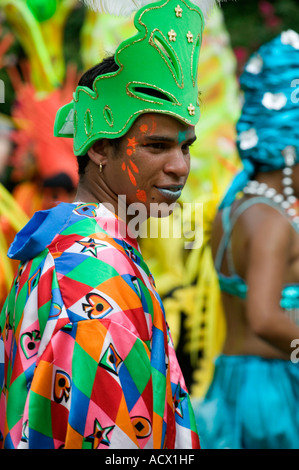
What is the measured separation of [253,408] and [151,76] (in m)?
1.51

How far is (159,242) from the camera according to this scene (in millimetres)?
4316

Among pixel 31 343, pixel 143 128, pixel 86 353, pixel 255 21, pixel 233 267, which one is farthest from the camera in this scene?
pixel 255 21

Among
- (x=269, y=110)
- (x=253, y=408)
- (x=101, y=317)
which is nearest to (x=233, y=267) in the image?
(x=253, y=408)

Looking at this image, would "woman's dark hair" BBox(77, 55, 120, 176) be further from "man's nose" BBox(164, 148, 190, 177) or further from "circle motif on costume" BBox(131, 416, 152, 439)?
"circle motif on costume" BBox(131, 416, 152, 439)

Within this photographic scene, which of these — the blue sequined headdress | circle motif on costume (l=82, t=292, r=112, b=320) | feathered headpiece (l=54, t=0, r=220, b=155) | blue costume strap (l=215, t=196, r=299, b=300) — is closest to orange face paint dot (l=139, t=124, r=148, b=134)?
feathered headpiece (l=54, t=0, r=220, b=155)

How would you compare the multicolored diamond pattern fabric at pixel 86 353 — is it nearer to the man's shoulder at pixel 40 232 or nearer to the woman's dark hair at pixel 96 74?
the man's shoulder at pixel 40 232

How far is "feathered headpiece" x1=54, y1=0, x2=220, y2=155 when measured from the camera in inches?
68.2

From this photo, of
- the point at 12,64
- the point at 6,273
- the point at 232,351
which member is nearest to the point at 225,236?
the point at 232,351

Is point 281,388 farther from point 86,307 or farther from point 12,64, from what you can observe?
point 12,64

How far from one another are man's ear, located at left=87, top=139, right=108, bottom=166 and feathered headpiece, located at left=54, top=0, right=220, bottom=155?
2cm

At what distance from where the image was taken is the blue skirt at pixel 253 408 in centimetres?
270

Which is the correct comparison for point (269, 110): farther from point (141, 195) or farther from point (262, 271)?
point (141, 195)

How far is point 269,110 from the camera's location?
304 centimetres

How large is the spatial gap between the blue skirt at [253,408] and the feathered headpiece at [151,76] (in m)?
1.35
